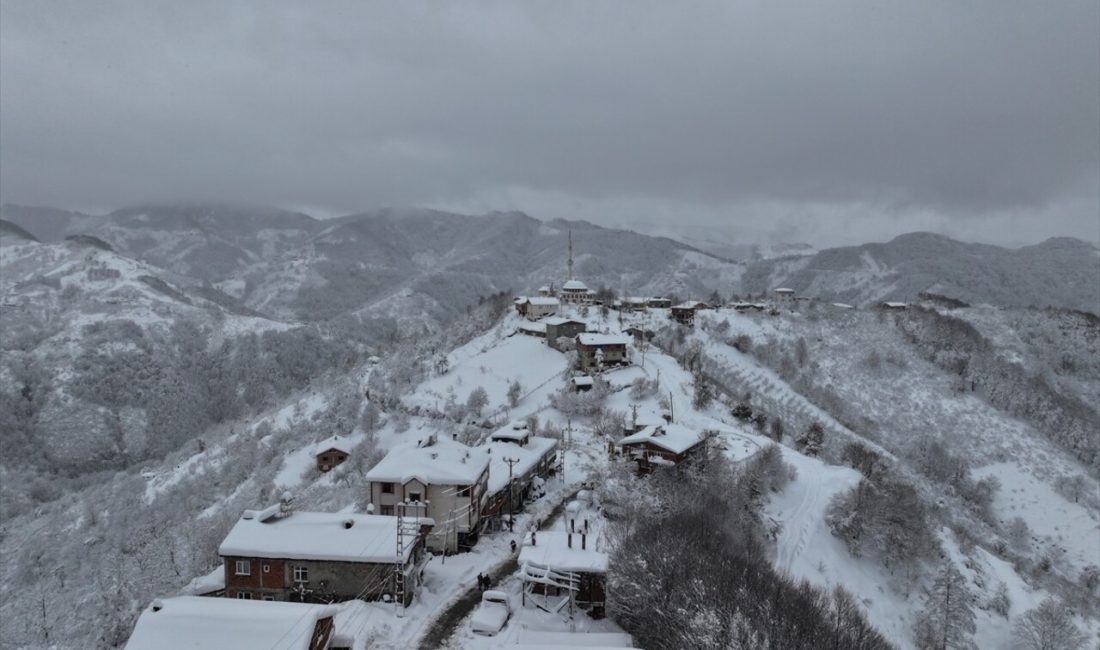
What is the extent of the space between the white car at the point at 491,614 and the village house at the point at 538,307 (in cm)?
8858

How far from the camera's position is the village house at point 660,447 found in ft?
166

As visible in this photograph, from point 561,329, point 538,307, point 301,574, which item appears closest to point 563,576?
point 301,574

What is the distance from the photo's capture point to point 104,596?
1938 inches

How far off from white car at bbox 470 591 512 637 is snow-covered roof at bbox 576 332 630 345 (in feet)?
205

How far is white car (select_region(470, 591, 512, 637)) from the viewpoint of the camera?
84.5 ft

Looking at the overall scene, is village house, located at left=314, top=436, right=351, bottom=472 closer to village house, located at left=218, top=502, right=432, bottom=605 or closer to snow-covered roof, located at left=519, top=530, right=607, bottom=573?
village house, located at left=218, top=502, right=432, bottom=605

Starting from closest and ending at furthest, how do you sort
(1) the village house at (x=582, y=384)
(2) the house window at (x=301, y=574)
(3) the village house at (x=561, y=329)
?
(2) the house window at (x=301, y=574) → (1) the village house at (x=582, y=384) → (3) the village house at (x=561, y=329)

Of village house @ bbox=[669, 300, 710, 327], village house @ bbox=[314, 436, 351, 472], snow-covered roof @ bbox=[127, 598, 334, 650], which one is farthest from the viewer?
village house @ bbox=[669, 300, 710, 327]

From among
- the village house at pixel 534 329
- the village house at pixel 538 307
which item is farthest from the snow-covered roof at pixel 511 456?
the village house at pixel 538 307

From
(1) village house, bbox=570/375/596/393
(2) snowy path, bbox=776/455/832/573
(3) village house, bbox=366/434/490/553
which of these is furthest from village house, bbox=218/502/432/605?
(1) village house, bbox=570/375/596/393

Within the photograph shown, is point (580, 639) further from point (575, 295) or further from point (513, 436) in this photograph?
point (575, 295)

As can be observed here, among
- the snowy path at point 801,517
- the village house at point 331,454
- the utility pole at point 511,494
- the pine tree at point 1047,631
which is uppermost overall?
the utility pole at point 511,494

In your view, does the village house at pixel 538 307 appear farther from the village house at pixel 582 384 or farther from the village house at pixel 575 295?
the village house at pixel 582 384

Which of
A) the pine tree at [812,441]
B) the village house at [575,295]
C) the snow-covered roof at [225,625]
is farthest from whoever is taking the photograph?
the village house at [575,295]
